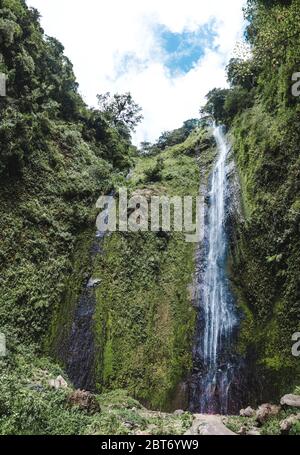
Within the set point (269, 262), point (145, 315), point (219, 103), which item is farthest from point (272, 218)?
point (219, 103)

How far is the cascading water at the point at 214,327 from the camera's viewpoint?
12703 mm

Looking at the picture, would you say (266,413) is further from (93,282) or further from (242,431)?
(93,282)

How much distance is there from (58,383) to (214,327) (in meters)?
6.19

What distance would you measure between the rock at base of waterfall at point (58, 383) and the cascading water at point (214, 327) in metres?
4.34

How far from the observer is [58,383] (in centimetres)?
1111

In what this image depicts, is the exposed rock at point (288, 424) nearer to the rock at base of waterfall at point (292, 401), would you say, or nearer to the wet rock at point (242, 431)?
the wet rock at point (242, 431)

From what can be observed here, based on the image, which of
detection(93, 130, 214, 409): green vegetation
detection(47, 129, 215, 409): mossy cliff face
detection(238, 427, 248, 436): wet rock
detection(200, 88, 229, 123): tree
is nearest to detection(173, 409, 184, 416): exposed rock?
detection(47, 129, 215, 409): mossy cliff face

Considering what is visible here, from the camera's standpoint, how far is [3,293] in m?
13.3

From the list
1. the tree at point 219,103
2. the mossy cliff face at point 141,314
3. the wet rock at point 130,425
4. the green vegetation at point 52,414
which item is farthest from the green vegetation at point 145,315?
the tree at point 219,103

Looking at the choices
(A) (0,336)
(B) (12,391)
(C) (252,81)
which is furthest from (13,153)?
(C) (252,81)

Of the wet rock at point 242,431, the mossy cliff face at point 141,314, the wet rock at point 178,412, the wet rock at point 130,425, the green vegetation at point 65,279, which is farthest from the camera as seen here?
the mossy cliff face at point 141,314

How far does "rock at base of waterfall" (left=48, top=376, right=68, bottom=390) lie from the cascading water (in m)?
4.34
